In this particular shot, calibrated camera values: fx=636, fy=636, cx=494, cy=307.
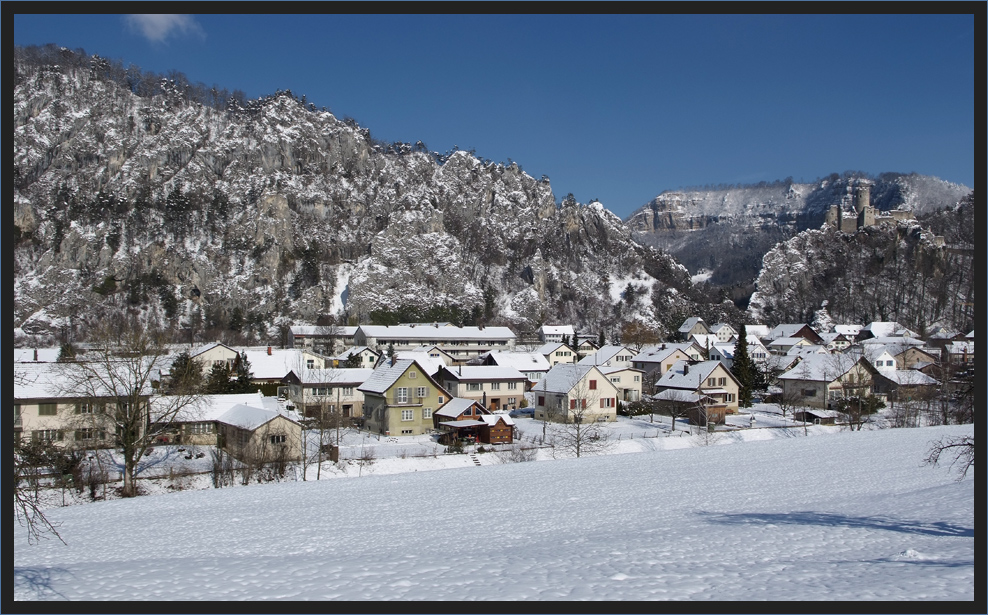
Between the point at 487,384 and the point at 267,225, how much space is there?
7738cm

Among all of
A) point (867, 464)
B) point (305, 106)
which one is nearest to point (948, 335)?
point (867, 464)

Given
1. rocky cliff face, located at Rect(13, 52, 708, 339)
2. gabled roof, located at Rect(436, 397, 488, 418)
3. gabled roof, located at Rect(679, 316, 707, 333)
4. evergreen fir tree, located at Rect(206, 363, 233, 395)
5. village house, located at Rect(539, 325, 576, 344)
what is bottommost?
gabled roof, located at Rect(436, 397, 488, 418)

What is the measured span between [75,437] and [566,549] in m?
22.9

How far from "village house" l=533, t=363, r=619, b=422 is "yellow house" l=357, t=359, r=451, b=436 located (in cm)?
630

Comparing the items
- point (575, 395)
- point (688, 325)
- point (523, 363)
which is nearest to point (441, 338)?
point (523, 363)

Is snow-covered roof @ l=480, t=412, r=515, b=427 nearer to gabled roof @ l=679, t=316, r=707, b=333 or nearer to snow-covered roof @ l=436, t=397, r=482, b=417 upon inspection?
snow-covered roof @ l=436, t=397, r=482, b=417

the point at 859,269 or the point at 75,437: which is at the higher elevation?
the point at 859,269

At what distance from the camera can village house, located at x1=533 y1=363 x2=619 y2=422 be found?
34.3 metres

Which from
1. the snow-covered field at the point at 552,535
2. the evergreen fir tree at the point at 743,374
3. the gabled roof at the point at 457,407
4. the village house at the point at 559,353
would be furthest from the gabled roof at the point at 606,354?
the snow-covered field at the point at 552,535

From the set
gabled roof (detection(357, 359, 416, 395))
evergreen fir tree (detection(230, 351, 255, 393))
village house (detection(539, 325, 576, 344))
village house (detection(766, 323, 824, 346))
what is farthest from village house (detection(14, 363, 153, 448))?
village house (detection(766, 323, 824, 346))

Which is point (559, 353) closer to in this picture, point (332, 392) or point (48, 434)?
point (332, 392)

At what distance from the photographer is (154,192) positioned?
347ft

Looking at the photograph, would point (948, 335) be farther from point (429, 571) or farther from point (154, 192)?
point (154, 192)

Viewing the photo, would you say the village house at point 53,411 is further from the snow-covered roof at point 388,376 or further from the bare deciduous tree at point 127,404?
the snow-covered roof at point 388,376
